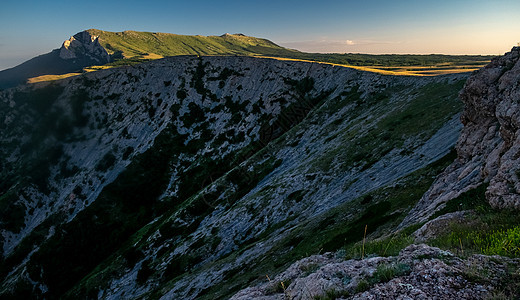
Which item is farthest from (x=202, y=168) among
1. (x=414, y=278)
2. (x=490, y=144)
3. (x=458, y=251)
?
(x=414, y=278)

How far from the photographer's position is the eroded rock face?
502 inches

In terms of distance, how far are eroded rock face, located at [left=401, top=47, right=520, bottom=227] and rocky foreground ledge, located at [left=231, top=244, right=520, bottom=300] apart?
676 centimetres

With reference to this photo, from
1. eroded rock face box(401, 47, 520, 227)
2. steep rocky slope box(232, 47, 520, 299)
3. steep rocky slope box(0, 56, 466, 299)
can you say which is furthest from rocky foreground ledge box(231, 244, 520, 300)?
steep rocky slope box(0, 56, 466, 299)

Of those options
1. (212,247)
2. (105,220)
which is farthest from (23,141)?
(212,247)

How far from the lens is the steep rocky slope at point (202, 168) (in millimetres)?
33875

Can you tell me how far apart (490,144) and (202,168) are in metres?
77.2

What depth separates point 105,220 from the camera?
7931 centimetres

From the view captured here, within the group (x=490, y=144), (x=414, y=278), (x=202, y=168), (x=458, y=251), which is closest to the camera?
(x=414, y=278)

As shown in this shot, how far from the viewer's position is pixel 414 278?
23.4 feet

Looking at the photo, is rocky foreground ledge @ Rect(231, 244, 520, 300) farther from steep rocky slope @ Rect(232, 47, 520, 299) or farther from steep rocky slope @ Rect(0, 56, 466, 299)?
steep rocky slope @ Rect(0, 56, 466, 299)

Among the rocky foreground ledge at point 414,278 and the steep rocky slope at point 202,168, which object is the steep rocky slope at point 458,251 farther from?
the steep rocky slope at point 202,168

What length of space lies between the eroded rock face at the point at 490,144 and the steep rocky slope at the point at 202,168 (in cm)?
443

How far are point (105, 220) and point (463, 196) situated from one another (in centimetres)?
9009

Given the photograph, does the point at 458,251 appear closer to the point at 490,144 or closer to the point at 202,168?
the point at 490,144
